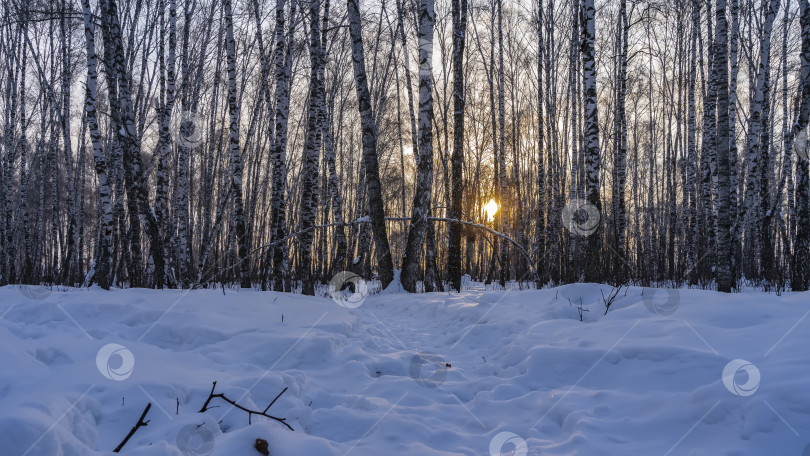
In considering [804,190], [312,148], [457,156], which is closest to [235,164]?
[312,148]

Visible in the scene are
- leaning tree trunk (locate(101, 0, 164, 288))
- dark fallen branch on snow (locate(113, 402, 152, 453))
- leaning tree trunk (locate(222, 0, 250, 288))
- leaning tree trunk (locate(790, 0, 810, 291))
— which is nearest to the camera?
dark fallen branch on snow (locate(113, 402, 152, 453))

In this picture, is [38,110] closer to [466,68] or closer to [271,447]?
[466,68]

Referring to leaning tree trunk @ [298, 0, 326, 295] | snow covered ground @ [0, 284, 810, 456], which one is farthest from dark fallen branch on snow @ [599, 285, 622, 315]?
leaning tree trunk @ [298, 0, 326, 295]

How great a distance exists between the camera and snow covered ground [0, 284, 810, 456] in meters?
1.59

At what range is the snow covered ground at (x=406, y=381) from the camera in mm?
1592

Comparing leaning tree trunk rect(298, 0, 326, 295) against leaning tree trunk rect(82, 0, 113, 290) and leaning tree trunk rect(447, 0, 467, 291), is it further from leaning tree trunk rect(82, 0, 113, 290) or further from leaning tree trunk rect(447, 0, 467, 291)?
leaning tree trunk rect(82, 0, 113, 290)

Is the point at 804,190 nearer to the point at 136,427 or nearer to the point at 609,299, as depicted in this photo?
the point at 609,299

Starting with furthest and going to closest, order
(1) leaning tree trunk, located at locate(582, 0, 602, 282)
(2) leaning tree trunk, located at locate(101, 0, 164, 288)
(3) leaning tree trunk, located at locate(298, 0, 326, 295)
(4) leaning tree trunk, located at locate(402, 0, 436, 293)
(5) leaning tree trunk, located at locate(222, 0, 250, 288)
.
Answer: (3) leaning tree trunk, located at locate(298, 0, 326, 295) → (5) leaning tree trunk, located at locate(222, 0, 250, 288) → (4) leaning tree trunk, located at locate(402, 0, 436, 293) → (1) leaning tree trunk, located at locate(582, 0, 602, 282) → (2) leaning tree trunk, located at locate(101, 0, 164, 288)

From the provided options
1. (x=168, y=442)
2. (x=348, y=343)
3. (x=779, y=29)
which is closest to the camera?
(x=168, y=442)

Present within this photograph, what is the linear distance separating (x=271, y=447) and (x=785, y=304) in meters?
3.58

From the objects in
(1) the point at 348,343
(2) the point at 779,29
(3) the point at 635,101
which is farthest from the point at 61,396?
(3) the point at 635,101

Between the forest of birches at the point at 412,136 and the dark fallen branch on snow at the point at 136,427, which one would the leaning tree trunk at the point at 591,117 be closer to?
the forest of birches at the point at 412,136

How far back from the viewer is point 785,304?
9.43 ft

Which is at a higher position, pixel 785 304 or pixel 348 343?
pixel 785 304
